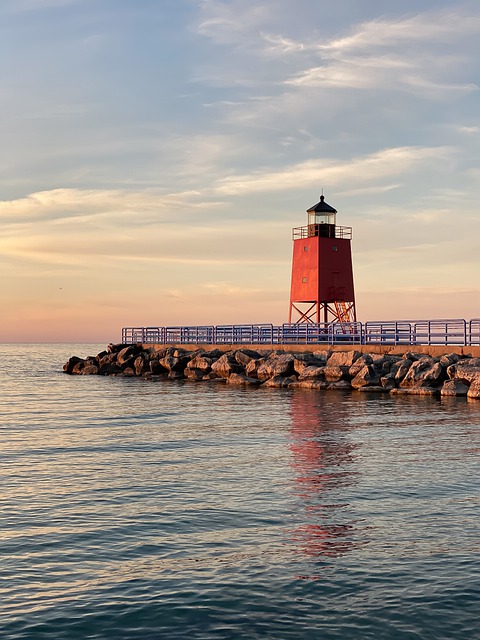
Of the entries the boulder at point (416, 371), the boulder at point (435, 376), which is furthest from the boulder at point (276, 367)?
the boulder at point (435, 376)

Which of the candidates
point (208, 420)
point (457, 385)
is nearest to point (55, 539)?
point (208, 420)

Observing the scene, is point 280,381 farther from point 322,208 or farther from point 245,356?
point 322,208

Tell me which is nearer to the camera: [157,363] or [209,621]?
[209,621]

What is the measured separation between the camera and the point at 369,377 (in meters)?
31.5

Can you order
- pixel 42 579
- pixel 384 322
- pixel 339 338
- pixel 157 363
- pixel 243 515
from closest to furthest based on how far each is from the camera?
pixel 42 579
pixel 243 515
pixel 384 322
pixel 339 338
pixel 157 363

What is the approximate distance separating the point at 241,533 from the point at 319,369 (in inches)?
950

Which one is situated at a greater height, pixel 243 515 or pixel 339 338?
pixel 339 338

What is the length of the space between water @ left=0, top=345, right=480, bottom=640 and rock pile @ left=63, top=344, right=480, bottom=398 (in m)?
9.72

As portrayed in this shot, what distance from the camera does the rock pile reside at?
95.3ft

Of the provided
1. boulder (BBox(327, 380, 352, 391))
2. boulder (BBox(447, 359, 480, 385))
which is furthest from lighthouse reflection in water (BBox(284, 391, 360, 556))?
boulder (BBox(327, 380, 352, 391))

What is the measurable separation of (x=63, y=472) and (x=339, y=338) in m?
27.3

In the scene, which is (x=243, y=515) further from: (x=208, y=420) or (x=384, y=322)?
(x=384, y=322)

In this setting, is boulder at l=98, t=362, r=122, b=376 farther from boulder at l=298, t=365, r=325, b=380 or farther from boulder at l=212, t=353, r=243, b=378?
boulder at l=298, t=365, r=325, b=380

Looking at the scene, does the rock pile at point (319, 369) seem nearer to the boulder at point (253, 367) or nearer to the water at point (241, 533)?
the boulder at point (253, 367)
